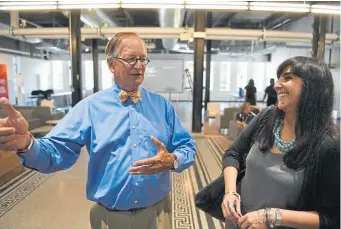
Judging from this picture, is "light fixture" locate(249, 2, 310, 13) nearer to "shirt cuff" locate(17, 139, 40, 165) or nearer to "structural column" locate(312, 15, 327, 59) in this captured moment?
"structural column" locate(312, 15, 327, 59)

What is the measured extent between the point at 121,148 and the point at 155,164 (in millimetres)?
168

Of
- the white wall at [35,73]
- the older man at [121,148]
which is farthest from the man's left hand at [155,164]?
the white wall at [35,73]

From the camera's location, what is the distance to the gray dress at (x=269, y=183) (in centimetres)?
103

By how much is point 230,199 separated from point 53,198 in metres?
2.71

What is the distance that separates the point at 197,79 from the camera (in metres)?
6.88

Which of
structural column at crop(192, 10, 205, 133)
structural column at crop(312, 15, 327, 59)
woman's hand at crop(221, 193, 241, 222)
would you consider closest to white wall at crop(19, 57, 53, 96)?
structural column at crop(192, 10, 205, 133)

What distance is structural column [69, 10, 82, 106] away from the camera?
21.4 ft

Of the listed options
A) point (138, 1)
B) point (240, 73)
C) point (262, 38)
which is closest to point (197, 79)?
point (262, 38)

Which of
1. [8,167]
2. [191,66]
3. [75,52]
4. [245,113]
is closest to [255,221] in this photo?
[8,167]

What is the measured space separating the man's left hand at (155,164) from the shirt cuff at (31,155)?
0.34m

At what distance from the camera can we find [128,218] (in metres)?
1.14

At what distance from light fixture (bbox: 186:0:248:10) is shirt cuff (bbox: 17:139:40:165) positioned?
4.02m

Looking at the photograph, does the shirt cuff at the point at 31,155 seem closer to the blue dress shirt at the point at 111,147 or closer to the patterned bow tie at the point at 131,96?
the blue dress shirt at the point at 111,147

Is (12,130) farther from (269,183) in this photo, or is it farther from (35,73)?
(35,73)
